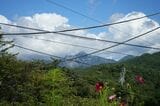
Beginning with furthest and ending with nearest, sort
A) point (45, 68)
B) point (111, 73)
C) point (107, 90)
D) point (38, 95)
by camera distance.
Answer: point (111, 73), point (45, 68), point (38, 95), point (107, 90)

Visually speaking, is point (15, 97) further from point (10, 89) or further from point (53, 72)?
point (53, 72)

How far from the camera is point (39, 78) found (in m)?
41.8

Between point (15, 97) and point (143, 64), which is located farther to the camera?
point (143, 64)

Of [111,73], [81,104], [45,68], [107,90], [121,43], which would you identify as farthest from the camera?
[111,73]

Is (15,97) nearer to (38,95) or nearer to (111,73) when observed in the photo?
(38,95)

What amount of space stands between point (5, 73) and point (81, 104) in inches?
725

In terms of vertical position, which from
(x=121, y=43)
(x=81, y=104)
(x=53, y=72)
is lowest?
(x=81, y=104)

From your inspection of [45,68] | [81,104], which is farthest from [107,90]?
[45,68]

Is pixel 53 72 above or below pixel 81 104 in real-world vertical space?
above

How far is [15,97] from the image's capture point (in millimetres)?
39875

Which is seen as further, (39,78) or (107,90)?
(39,78)

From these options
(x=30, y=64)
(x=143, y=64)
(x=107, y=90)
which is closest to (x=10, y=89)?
(x=30, y=64)

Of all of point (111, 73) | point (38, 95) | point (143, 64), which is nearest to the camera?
point (38, 95)

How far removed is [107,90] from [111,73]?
11814 centimetres
